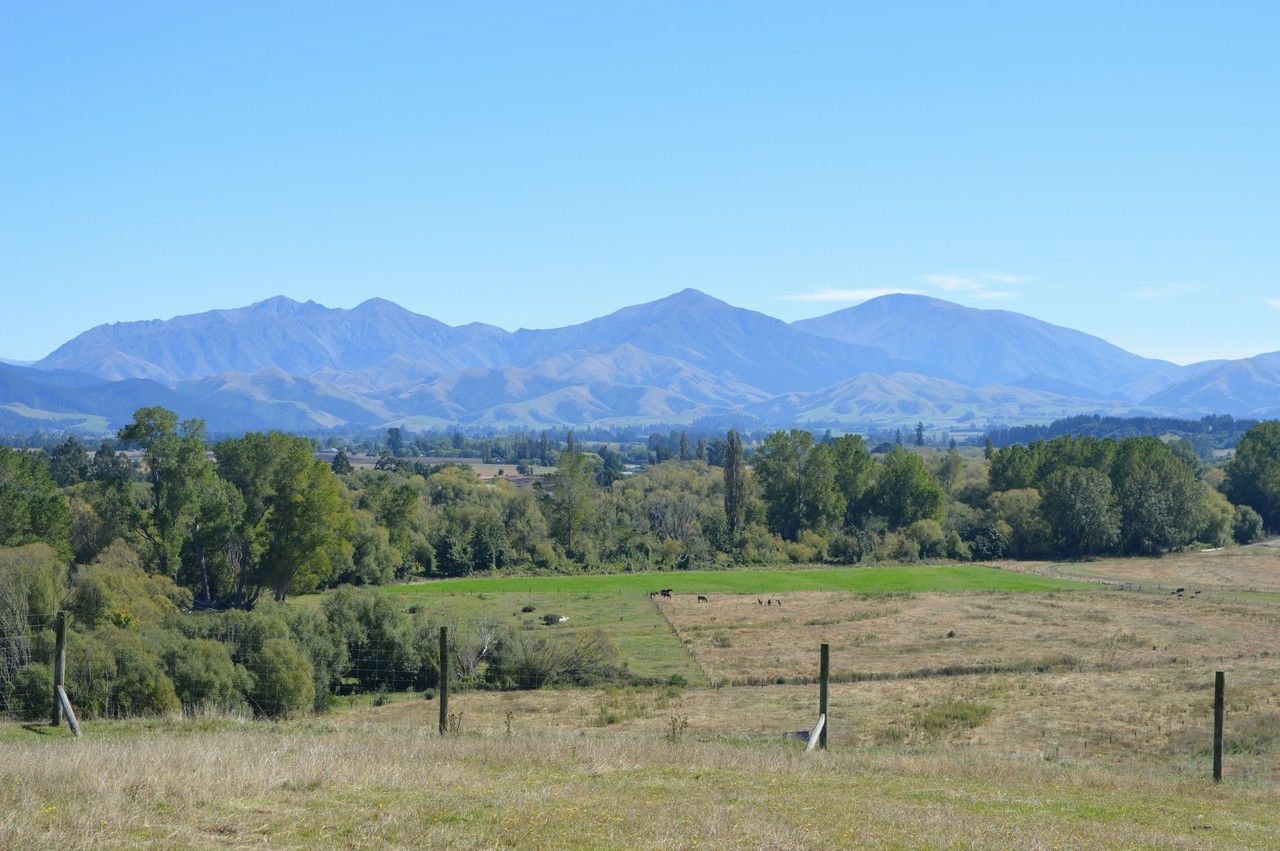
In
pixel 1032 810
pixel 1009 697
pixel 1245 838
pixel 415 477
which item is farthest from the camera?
pixel 415 477

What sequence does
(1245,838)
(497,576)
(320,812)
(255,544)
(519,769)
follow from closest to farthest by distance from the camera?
(320,812) < (1245,838) < (519,769) < (255,544) < (497,576)

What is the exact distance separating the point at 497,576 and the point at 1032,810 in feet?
263

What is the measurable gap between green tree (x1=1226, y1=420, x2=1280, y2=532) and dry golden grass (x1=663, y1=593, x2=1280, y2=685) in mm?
57345

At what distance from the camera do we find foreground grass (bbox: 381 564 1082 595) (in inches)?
3250

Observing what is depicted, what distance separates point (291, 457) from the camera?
69.7m

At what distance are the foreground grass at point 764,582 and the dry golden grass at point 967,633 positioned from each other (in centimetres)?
565

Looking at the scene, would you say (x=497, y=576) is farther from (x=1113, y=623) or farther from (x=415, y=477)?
(x=1113, y=623)

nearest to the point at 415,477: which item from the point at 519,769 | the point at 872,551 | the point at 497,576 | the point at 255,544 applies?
the point at 497,576

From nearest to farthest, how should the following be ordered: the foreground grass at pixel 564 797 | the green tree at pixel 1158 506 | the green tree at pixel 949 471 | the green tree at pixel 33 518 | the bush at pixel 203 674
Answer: the foreground grass at pixel 564 797
the bush at pixel 203 674
the green tree at pixel 33 518
the green tree at pixel 1158 506
the green tree at pixel 949 471

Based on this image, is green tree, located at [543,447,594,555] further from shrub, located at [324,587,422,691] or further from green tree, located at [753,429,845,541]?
shrub, located at [324,587,422,691]

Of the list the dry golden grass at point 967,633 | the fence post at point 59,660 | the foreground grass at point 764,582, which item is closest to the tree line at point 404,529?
the foreground grass at point 764,582

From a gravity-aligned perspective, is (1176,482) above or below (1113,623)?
above

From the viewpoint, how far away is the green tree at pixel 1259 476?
12169 centimetres

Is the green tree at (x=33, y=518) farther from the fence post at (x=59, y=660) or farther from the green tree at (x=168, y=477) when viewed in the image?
the fence post at (x=59, y=660)
